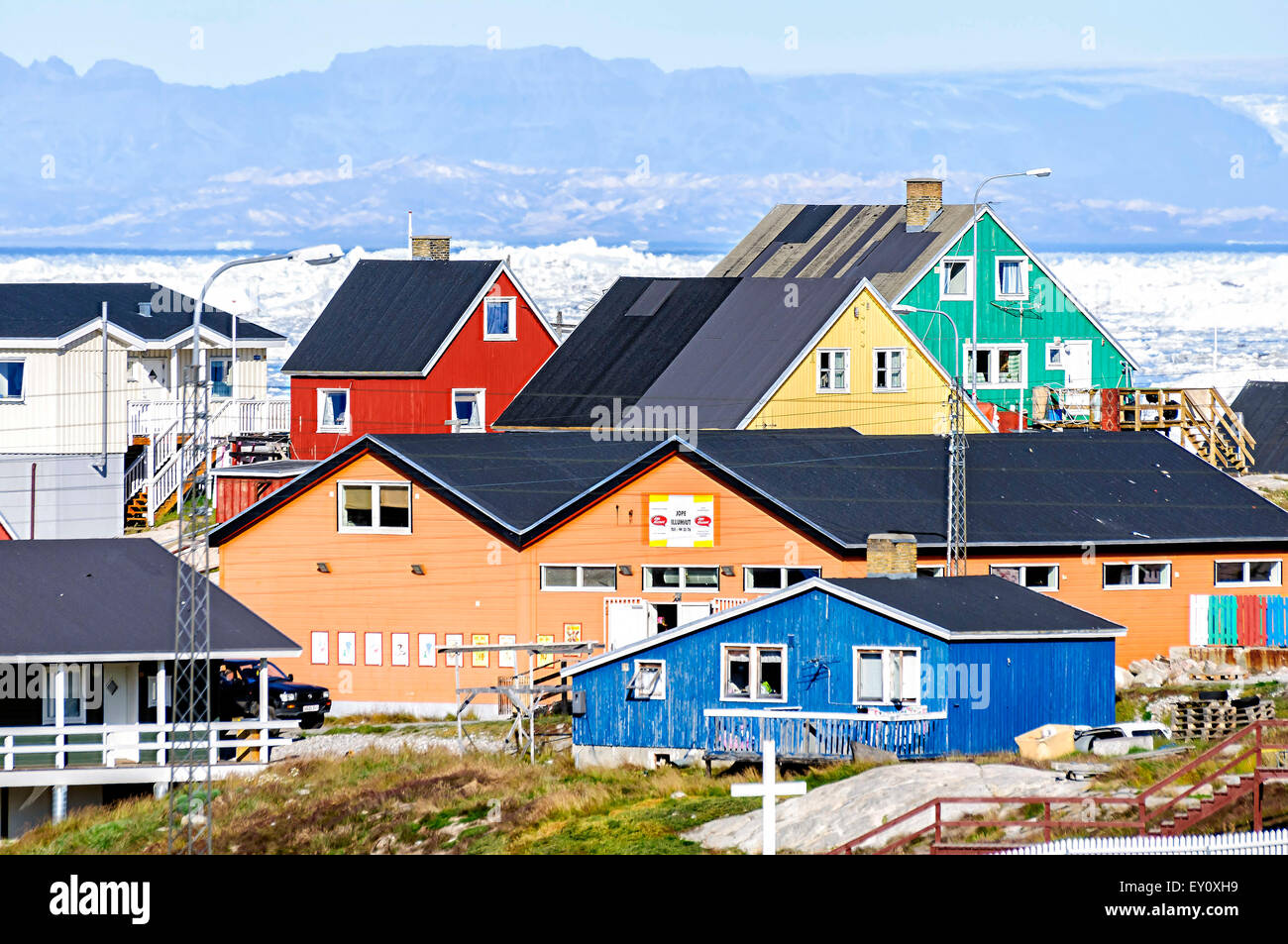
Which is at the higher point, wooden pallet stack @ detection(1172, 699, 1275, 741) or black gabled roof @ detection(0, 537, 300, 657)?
black gabled roof @ detection(0, 537, 300, 657)

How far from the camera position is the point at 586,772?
136 feet

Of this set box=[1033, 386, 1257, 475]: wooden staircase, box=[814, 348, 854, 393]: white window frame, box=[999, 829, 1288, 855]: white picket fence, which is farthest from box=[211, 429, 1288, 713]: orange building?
box=[999, 829, 1288, 855]: white picket fence

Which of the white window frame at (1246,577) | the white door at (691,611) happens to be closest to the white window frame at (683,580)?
the white door at (691,611)

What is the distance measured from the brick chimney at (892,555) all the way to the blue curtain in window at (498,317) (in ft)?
Result: 101

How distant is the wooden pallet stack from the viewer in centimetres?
4031

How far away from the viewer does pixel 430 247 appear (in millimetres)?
83625

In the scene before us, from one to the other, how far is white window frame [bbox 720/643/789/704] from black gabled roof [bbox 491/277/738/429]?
28.1 metres

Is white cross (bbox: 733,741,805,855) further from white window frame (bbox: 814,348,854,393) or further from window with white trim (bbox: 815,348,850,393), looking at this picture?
window with white trim (bbox: 815,348,850,393)

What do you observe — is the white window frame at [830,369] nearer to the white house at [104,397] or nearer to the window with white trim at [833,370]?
the window with white trim at [833,370]

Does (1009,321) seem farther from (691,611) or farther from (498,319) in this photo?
(691,611)

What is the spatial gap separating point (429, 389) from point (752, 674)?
3366 centimetres

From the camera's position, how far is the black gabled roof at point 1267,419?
88.2m

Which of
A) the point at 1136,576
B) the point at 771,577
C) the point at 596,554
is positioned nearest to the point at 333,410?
the point at 596,554

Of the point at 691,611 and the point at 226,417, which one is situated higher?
the point at 226,417
